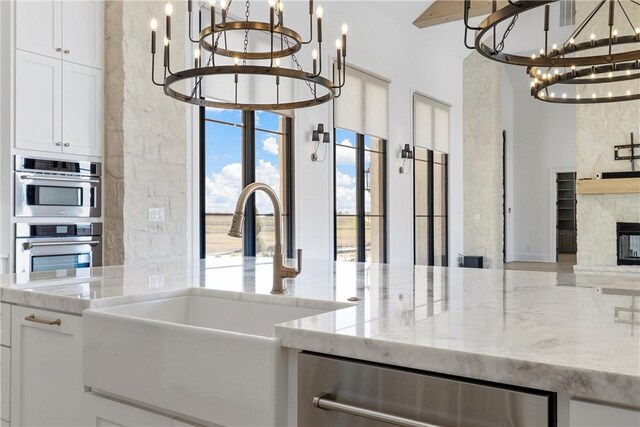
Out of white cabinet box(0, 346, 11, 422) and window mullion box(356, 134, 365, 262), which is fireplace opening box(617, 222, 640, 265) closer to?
window mullion box(356, 134, 365, 262)

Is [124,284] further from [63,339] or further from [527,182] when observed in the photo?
[527,182]

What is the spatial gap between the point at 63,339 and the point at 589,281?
68.8 inches

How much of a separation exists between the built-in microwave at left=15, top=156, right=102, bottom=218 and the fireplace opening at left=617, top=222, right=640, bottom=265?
5.87m

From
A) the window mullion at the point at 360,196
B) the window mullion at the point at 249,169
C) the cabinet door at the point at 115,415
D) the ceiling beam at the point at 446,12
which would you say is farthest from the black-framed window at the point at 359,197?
the cabinet door at the point at 115,415

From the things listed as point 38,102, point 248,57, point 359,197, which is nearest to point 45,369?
point 248,57

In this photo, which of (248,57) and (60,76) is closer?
(248,57)

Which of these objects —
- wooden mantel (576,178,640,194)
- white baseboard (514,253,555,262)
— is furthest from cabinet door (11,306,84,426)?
white baseboard (514,253,555,262)

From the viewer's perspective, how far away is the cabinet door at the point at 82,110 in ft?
13.1

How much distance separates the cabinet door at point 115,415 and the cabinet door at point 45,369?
2.5 inches

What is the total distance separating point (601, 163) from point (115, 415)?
22.4 ft

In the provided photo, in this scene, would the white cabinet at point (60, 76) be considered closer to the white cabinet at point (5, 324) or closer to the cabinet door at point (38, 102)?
the cabinet door at point (38, 102)

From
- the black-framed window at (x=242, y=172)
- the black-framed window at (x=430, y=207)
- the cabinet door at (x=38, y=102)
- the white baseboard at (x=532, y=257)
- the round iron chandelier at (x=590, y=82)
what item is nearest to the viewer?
the cabinet door at (x=38, y=102)

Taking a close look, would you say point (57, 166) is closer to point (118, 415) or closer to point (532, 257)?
point (118, 415)

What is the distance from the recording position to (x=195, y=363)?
1345 millimetres
